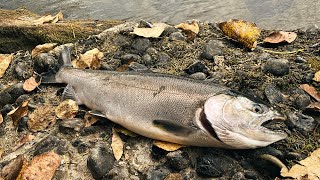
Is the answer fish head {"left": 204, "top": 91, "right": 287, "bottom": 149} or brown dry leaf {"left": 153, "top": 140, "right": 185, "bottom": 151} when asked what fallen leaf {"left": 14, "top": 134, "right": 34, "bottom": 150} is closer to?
brown dry leaf {"left": 153, "top": 140, "right": 185, "bottom": 151}

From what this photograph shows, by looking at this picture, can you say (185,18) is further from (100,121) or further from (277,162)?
(277,162)

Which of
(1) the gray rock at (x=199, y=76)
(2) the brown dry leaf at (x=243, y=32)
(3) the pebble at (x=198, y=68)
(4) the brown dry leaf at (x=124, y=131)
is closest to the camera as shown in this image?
(4) the brown dry leaf at (x=124, y=131)

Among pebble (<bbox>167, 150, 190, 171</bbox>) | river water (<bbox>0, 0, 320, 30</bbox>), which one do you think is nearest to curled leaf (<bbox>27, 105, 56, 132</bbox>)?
pebble (<bbox>167, 150, 190, 171</bbox>)

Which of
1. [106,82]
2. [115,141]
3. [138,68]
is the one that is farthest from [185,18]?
[115,141]

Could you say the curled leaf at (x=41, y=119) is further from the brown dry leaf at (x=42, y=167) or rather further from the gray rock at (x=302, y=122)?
the gray rock at (x=302, y=122)

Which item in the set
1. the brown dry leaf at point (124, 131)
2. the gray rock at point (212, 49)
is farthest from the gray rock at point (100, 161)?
the gray rock at point (212, 49)

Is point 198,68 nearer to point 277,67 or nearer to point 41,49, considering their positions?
point 277,67

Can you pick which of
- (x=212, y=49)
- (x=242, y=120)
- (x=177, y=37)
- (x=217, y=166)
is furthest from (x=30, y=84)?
(x=242, y=120)
